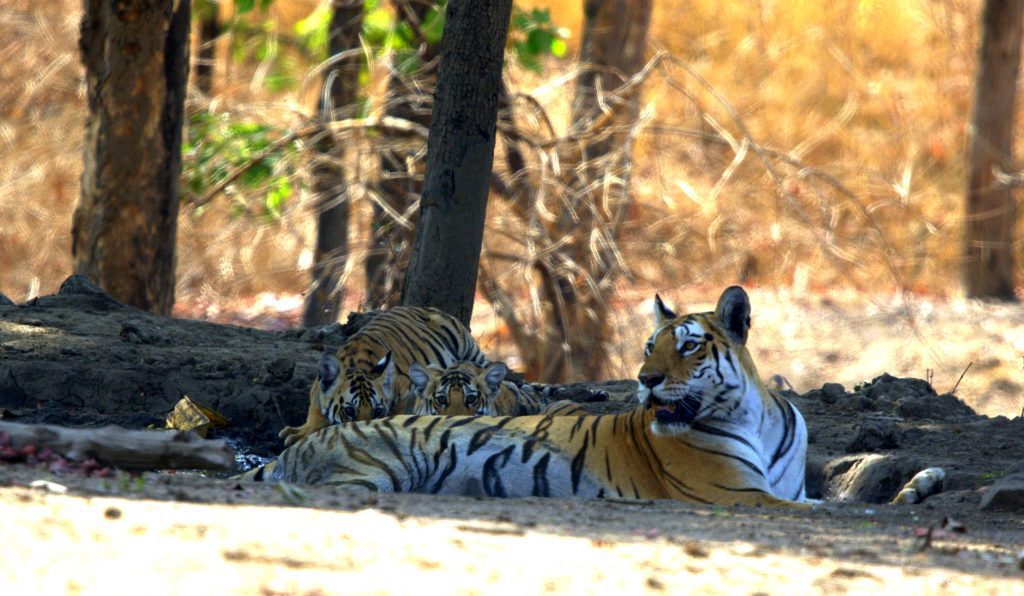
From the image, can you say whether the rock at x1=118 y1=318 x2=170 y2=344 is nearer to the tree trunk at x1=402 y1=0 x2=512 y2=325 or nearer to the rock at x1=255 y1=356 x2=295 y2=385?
the rock at x1=255 y1=356 x2=295 y2=385

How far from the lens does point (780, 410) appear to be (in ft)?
21.3

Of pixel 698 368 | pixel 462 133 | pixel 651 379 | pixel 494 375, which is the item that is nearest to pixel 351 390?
pixel 494 375

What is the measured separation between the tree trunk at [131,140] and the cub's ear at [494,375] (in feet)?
13.5

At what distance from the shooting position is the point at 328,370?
24.2 ft

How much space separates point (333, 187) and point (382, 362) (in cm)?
440

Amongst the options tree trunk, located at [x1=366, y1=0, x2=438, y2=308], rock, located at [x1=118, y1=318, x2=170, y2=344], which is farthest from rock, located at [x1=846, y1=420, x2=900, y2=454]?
rock, located at [x1=118, y1=318, x2=170, y2=344]

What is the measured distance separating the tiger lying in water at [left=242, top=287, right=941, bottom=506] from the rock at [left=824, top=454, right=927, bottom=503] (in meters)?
0.36

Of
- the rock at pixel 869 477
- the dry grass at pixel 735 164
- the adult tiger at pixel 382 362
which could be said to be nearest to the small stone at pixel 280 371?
the adult tiger at pixel 382 362

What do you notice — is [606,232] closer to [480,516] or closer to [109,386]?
[109,386]

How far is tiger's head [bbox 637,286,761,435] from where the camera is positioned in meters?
6.03

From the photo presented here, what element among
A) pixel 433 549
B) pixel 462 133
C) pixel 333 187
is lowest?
pixel 433 549

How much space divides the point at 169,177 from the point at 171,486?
5.71m

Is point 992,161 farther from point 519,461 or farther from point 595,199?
point 519,461

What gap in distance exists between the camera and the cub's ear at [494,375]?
7.33 metres
